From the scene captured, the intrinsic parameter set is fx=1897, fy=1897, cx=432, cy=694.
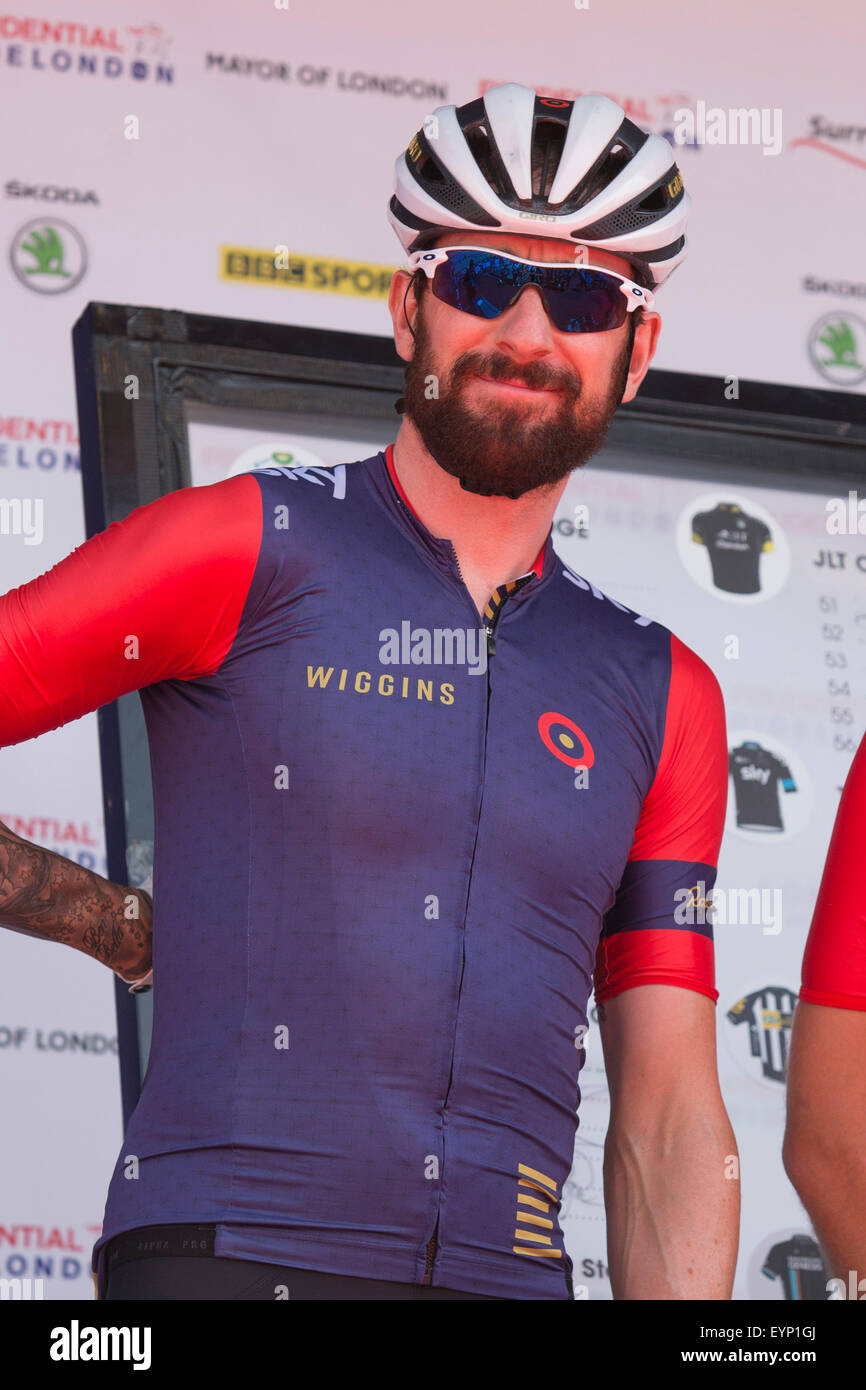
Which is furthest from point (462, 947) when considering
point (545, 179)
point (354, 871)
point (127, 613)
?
point (545, 179)

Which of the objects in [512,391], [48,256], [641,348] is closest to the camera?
[512,391]

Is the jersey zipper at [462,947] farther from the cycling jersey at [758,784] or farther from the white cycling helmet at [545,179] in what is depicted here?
the cycling jersey at [758,784]

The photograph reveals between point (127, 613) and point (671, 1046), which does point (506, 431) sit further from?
point (671, 1046)

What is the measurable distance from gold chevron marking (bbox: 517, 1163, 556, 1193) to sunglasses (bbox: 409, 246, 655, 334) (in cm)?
101

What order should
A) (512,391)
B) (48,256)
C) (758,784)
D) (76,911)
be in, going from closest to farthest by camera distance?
(76,911)
(512,391)
(758,784)
(48,256)

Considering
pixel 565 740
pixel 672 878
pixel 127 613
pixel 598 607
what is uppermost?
pixel 598 607

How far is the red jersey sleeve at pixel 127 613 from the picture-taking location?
81.0 inches

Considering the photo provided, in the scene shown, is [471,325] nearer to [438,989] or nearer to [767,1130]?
[438,989]

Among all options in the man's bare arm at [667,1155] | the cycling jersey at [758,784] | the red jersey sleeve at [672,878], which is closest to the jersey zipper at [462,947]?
the red jersey sleeve at [672,878]

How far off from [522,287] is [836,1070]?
3.47 feet

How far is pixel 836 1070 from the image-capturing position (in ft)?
7.87

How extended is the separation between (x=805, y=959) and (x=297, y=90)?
2595 mm

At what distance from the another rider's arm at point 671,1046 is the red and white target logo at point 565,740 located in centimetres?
15

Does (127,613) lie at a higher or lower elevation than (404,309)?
lower
